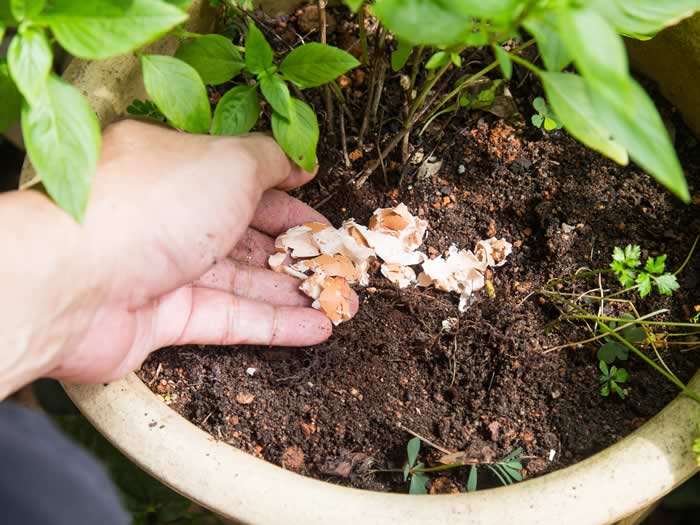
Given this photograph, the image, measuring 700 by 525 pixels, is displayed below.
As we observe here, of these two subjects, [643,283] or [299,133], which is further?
[643,283]

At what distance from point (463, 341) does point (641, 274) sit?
296 mm

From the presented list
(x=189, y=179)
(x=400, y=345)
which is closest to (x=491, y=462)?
(x=400, y=345)

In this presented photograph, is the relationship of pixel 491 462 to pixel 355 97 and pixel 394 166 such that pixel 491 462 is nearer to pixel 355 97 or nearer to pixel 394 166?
pixel 394 166

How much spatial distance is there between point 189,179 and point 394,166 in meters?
0.43

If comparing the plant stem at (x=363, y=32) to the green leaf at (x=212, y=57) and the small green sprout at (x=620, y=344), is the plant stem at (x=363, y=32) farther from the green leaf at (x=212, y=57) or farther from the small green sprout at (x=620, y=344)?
the small green sprout at (x=620, y=344)

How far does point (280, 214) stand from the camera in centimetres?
113

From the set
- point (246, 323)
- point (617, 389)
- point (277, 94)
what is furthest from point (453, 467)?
point (277, 94)

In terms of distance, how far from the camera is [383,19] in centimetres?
63

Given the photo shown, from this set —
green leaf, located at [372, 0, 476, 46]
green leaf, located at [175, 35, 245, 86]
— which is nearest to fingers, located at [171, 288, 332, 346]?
green leaf, located at [175, 35, 245, 86]

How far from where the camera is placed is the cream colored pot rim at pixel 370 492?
844 millimetres

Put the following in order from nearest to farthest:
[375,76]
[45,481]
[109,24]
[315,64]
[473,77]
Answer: [109,24], [315,64], [473,77], [375,76], [45,481]

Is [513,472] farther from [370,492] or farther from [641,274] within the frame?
[641,274]

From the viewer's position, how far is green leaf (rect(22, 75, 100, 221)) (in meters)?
0.67

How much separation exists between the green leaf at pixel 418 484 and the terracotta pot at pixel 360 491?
3.7 inches
